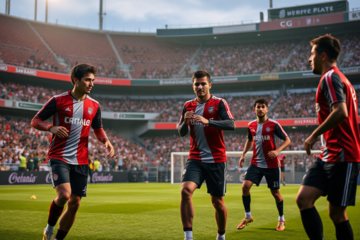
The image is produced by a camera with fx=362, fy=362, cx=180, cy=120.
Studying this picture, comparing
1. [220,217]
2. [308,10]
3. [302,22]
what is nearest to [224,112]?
[220,217]

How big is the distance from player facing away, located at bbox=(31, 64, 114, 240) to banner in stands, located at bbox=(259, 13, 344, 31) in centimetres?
4376

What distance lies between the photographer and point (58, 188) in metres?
5.00

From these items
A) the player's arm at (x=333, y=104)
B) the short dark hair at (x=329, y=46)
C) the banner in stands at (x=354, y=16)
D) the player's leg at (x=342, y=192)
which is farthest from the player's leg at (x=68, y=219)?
the banner in stands at (x=354, y=16)

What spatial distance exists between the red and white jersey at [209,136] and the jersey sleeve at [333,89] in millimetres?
1991

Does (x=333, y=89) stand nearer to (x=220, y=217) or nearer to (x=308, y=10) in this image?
(x=220, y=217)

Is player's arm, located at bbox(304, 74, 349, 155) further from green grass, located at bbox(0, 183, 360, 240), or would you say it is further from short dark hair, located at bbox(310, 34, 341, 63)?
green grass, located at bbox(0, 183, 360, 240)

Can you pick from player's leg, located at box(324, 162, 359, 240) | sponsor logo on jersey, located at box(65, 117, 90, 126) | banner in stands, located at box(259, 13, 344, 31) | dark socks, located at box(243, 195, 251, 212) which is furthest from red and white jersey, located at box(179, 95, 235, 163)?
banner in stands, located at box(259, 13, 344, 31)

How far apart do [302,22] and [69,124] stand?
4459cm

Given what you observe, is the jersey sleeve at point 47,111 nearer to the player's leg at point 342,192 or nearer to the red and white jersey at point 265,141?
the player's leg at point 342,192

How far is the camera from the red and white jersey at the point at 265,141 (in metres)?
8.15

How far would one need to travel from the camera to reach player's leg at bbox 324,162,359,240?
12.4ft

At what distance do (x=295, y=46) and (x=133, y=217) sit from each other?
44216 millimetres

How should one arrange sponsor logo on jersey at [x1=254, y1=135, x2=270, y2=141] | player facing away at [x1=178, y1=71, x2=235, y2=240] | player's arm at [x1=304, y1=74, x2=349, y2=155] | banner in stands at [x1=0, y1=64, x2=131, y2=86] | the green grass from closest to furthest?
player's arm at [x1=304, y1=74, x2=349, y2=155] < player facing away at [x1=178, y1=71, x2=235, y2=240] < the green grass < sponsor logo on jersey at [x1=254, y1=135, x2=270, y2=141] < banner in stands at [x1=0, y1=64, x2=131, y2=86]

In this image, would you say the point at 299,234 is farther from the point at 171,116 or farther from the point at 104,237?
the point at 171,116
